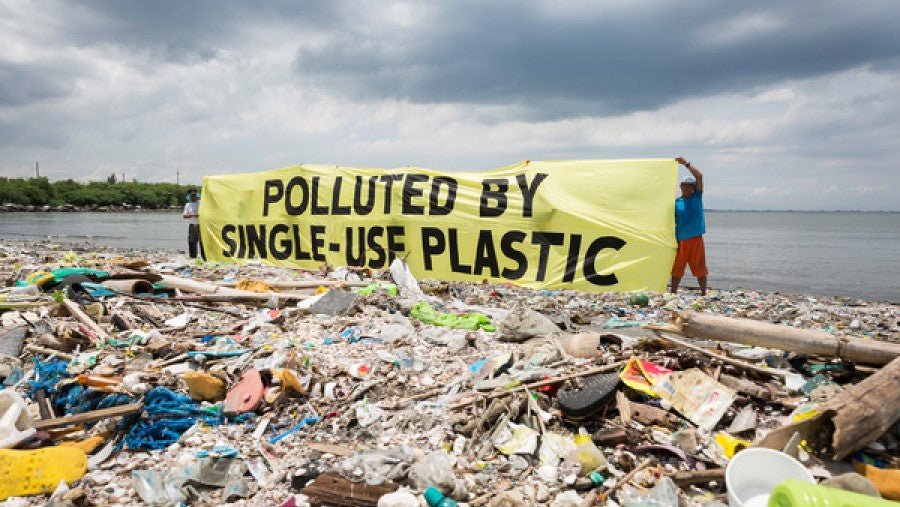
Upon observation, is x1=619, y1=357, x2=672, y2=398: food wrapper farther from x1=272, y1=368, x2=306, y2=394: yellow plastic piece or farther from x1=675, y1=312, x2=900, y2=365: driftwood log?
x1=272, y1=368, x2=306, y2=394: yellow plastic piece

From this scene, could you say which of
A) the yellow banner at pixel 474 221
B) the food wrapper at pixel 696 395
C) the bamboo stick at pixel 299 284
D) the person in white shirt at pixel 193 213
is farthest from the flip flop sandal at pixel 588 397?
the person in white shirt at pixel 193 213

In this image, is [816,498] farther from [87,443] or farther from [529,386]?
[87,443]

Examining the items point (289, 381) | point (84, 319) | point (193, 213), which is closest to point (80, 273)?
point (84, 319)

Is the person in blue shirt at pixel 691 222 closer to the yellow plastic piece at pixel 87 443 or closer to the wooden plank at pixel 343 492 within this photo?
the wooden plank at pixel 343 492

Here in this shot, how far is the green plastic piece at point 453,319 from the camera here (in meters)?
5.70

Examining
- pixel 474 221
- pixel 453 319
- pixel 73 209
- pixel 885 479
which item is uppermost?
pixel 474 221

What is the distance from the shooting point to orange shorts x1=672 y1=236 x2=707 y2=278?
7.87m

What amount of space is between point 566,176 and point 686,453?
6.17m

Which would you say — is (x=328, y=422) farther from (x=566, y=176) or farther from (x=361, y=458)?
(x=566, y=176)

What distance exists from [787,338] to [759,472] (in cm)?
167

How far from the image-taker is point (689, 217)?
7.80 meters

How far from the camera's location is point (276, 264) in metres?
11.1

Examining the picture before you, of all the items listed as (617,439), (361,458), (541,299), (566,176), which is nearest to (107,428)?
(361,458)

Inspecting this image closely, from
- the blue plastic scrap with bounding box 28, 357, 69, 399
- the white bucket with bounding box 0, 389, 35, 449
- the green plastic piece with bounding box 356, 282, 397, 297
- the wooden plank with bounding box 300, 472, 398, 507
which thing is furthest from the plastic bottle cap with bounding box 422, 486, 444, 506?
the green plastic piece with bounding box 356, 282, 397, 297
